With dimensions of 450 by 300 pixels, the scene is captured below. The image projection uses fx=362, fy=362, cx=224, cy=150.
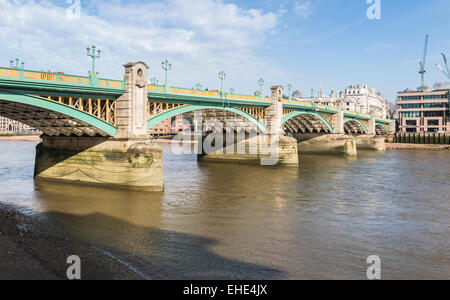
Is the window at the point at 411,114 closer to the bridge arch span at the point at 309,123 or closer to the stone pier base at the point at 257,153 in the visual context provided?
the bridge arch span at the point at 309,123

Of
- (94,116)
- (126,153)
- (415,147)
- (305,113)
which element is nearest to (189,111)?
(126,153)

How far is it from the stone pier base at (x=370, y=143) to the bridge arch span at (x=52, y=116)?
5929cm

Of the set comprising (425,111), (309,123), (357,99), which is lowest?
(309,123)

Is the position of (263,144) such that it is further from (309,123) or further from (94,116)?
(94,116)

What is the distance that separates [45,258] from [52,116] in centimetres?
1411

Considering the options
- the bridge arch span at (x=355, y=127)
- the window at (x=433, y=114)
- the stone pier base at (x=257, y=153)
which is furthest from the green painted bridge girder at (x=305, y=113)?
the window at (x=433, y=114)

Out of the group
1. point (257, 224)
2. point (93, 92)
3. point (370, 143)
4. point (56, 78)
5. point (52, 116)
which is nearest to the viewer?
point (257, 224)

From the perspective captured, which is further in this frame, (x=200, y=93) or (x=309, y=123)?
(x=309, y=123)

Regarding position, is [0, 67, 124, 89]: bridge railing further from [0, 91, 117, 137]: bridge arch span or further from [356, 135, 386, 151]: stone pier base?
[356, 135, 386, 151]: stone pier base

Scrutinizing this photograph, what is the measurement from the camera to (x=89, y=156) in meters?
24.6

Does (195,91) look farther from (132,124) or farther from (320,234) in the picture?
(320,234)

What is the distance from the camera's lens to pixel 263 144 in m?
41.2

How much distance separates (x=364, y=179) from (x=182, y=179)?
15525 millimetres

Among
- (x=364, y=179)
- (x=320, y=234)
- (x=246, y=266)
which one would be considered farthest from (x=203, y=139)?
(x=246, y=266)
